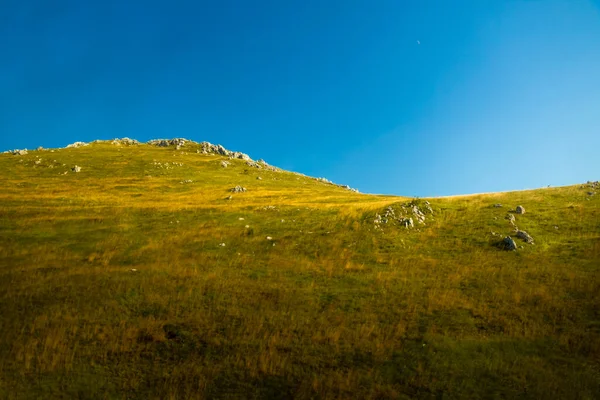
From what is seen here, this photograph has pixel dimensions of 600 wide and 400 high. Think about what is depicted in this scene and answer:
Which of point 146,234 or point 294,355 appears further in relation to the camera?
point 146,234

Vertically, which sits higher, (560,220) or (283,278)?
(560,220)

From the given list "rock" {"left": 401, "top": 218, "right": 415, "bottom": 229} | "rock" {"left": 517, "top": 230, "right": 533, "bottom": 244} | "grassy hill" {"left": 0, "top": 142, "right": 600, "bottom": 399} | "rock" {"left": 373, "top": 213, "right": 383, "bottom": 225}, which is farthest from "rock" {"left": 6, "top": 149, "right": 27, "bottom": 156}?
"rock" {"left": 517, "top": 230, "right": 533, "bottom": 244}

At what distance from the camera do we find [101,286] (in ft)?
75.2

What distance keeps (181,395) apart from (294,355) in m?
4.77

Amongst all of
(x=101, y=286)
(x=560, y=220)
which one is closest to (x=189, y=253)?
(x=101, y=286)

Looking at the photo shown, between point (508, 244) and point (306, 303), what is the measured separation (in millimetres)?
18930

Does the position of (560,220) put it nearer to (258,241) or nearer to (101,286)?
(258,241)

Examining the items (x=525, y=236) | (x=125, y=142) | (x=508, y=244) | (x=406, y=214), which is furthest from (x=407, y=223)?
(x=125, y=142)

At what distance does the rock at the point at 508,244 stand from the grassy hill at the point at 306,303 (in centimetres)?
85

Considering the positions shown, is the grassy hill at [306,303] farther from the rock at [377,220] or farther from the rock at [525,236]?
the rock at [525,236]

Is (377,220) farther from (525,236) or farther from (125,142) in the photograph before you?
(125,142)

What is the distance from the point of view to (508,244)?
98.3ft

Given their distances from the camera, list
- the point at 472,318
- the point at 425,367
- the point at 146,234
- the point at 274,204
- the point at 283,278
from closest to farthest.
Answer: the point at 425,367 → the point at 472,318 → the point at 283,278 → the point at 146,234 → the point at 274,204

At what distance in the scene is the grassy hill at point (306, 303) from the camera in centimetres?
1413
